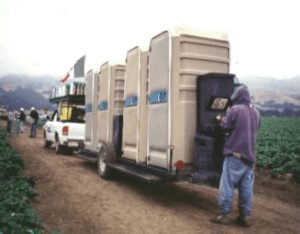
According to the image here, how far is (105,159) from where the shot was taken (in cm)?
1099

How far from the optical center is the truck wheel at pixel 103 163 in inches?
428

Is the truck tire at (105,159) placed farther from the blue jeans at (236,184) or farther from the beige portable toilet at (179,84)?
the blue jeans at (236,184)

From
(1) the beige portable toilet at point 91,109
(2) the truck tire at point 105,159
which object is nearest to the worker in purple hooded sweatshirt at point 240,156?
Result: (2) the truck tire at point 105,159

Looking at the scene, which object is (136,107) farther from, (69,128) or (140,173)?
(69,128)

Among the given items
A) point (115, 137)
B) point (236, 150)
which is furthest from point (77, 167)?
point (236, 150)

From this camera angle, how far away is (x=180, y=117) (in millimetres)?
7949

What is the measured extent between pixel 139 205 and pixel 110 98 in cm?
423

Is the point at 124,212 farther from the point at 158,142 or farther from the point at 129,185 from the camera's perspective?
the point at 129,185

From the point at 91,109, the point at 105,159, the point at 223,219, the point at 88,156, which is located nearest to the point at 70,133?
the point at 91,109

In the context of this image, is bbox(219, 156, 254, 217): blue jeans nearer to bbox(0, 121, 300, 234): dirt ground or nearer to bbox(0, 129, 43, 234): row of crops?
bbox(0, 121, 300, 234): dirt ground

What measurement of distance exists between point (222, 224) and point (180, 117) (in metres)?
2.21

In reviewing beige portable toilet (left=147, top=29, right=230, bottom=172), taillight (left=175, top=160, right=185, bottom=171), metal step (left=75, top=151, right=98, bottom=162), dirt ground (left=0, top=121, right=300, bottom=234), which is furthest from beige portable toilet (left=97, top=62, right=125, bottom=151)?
taillight (left=175, top=160, right=185, bottom=171)

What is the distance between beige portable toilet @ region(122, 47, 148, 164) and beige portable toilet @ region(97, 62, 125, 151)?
3.83ft

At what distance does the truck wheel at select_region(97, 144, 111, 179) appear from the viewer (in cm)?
1088
